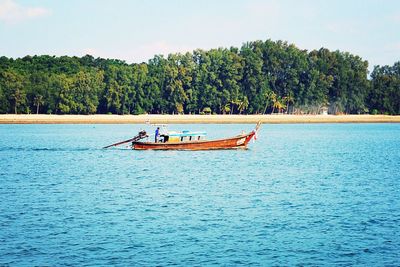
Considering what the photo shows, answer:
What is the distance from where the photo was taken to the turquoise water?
70.7ft

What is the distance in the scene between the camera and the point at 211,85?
138m

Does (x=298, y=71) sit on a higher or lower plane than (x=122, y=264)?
higher

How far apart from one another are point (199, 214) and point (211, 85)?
11004cm

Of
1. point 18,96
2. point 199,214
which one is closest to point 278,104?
point 18,96

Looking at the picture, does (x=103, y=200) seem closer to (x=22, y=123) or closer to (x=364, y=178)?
(x=364, y=178)

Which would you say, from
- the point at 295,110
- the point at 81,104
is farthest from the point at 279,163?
the point at 295,110

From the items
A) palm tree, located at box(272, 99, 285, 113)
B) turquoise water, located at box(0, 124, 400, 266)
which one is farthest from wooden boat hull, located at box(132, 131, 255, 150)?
palm tree, located at box(272, 99, 285, 113)

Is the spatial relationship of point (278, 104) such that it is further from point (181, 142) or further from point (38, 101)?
point (181, 142)

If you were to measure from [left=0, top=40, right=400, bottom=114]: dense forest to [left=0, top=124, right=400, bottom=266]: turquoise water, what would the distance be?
80.8 m

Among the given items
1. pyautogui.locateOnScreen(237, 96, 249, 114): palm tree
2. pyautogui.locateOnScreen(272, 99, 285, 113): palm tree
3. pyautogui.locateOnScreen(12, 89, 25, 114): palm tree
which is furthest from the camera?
pyautogui.locateOnScreen(272, 99, 285, 113): palm tree

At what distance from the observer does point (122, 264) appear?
20406 millimetres

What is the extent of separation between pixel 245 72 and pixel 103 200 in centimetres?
11386

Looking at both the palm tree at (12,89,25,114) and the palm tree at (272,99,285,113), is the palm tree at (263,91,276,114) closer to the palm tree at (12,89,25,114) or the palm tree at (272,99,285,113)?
the palm tree at (272,99,285,113)

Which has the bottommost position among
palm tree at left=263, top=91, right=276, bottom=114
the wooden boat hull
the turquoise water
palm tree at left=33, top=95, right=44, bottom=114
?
the turquoise water
